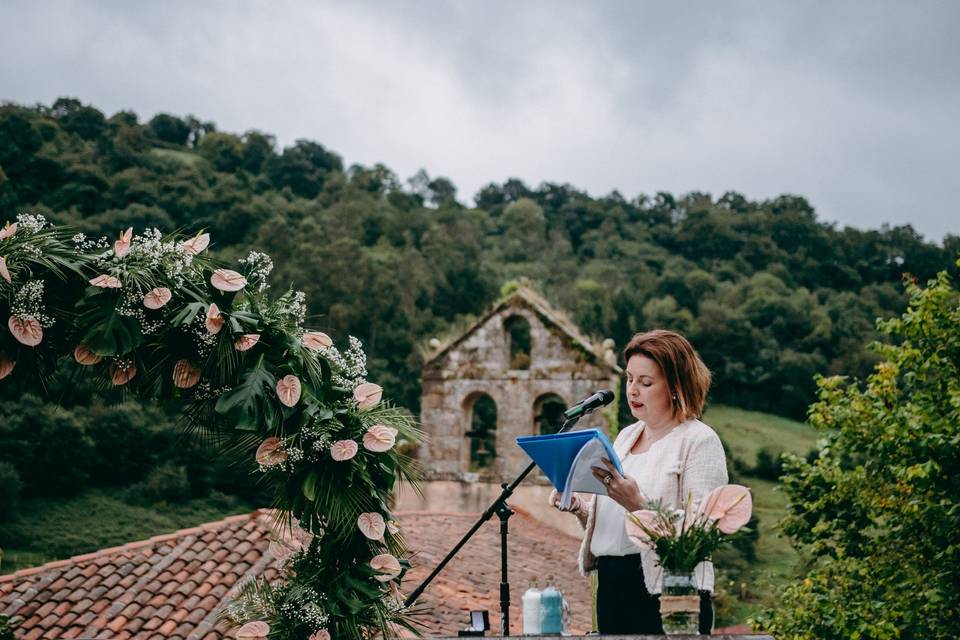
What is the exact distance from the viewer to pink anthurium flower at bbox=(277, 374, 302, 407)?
439cm

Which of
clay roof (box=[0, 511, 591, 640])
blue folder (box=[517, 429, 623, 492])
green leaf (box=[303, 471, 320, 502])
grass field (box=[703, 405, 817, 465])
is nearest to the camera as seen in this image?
blue folder (box=[517, 429, 623, 492])

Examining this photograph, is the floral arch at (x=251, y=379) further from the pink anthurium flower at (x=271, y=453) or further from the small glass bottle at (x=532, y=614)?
the small glass bottle at (x=532, y=614)

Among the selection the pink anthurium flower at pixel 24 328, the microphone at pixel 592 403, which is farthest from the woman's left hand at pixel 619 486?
the pink anthurium flower at pixel 24 328

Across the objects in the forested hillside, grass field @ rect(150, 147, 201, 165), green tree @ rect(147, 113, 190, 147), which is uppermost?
green tree @ rect(147, 113, 190, 147)

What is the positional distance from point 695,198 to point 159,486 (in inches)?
1158

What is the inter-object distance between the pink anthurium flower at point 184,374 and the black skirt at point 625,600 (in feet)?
6.41

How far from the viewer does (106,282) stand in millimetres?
4391

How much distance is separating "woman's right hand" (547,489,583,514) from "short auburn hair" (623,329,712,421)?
48 centimetres

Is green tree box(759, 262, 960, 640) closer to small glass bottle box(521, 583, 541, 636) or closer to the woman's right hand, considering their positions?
small glass bottle box(521, 583, 541, 636)

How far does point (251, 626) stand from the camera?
4254 millimetres

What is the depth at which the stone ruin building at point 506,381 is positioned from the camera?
13961 millimetres

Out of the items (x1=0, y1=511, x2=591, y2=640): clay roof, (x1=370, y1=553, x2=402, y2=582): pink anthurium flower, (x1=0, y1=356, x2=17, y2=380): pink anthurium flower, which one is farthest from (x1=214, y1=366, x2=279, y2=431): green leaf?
(x1=0, y1=511, x2=591, y2=640): clay roof

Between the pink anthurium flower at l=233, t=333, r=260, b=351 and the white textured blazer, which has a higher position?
the pink anthurium flower at l=233, t=333, r=260, b=351

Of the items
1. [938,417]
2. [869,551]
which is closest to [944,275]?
[938,417]
